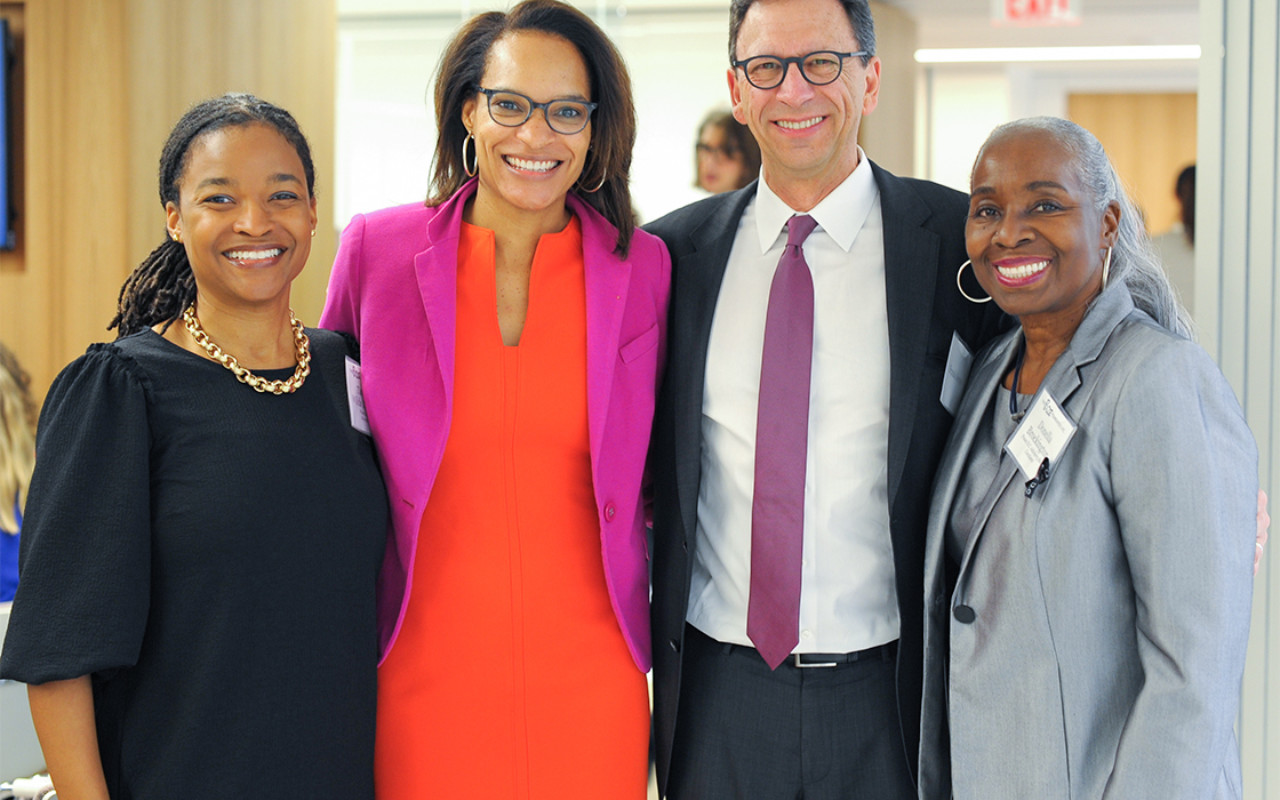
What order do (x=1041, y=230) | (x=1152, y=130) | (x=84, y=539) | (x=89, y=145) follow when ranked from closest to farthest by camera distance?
(x=84, y=539), (x=1041, y=230), (x=89, y=145), (x=1152, y=130)

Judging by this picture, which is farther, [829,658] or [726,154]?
[726,154]

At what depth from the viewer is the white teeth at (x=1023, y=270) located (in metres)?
1.66

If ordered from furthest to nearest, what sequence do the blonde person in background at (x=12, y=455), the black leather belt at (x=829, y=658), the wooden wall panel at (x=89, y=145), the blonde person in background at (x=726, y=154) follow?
the blonde person in background at (x=726, y=154) < the wooden wall panel at (x=89, y=145) < the blonde person in background at (x=12, y=455) < the black leather belt at (x=829, y=658)

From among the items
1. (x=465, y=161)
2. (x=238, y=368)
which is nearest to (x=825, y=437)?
(x=465, y=161)

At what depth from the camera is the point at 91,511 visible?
4.67ft

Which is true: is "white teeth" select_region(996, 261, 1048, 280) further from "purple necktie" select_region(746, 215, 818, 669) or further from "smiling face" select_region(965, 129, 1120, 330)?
"purple necktie" select_region(746, 215, 818, 669)

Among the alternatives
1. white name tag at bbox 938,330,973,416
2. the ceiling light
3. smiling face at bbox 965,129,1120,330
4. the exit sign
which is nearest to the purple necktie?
white name tag at bbox 938,330,973,416

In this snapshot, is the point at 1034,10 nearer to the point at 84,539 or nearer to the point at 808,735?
the point at 808,735

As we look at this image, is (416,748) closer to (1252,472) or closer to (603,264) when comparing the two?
(603,264)

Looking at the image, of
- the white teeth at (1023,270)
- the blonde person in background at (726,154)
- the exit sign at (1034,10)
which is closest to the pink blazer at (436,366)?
the white teeth at (1023,270)

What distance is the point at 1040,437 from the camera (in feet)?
5.28

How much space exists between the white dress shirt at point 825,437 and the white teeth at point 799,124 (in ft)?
0.40

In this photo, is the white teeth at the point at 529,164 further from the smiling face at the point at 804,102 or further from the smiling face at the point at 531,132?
the smiling face at the point at 804,102

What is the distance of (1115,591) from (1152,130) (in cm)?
963
